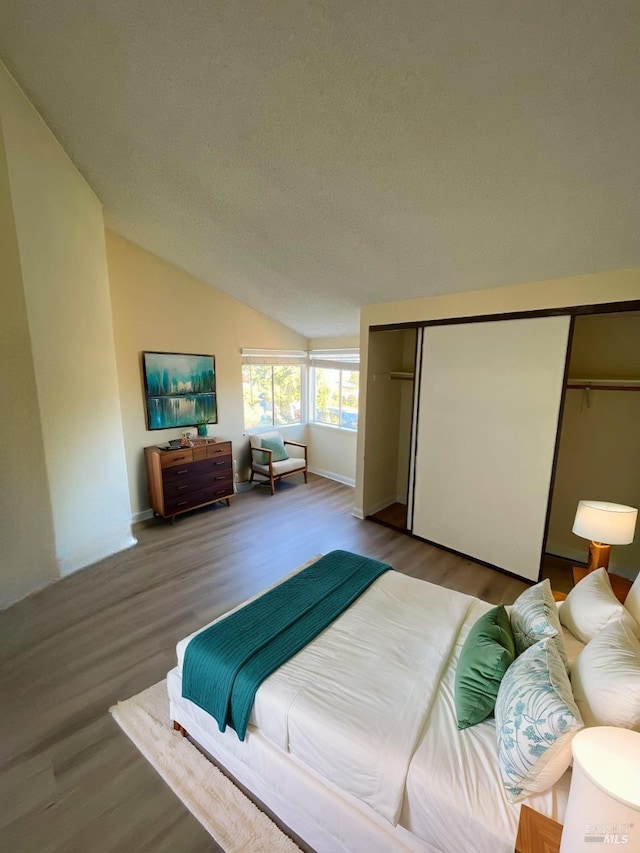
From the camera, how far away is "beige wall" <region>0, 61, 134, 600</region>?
2467 millimetres

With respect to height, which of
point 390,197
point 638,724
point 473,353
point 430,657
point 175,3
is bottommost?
point 430,657

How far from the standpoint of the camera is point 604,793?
2.57 feet

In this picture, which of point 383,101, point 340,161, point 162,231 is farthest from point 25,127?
point 383,101

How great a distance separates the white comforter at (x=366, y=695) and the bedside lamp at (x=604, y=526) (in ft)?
2.82

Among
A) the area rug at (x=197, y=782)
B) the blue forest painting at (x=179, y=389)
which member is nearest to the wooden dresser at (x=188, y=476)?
the blue forest painting at (x=179, y=389)

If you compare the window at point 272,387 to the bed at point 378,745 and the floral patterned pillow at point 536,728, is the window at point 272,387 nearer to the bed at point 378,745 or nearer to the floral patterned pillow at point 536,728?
the bed at point 378,745

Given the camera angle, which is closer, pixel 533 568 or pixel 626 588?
pixel 626 588

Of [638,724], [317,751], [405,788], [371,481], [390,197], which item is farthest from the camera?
[371,481]

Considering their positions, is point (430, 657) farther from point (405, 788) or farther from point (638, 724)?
point (638, 724)

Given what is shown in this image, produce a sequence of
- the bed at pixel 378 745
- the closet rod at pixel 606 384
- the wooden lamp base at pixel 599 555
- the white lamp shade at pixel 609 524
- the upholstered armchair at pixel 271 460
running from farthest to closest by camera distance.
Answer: the upholstered armchair at pixel 271 460
the closet rod at pixel 606 384
the wooden lamp base at pixel 599 555
the white lamp shade at pixel 609 524
the bed at pixel 378 745

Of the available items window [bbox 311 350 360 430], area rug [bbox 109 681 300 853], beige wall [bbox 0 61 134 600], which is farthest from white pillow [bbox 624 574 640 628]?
window [bbox 311 350 360 430]

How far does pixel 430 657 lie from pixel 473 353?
2.50 metres

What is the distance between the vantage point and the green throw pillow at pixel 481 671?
1.32m

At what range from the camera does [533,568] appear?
304 cm
